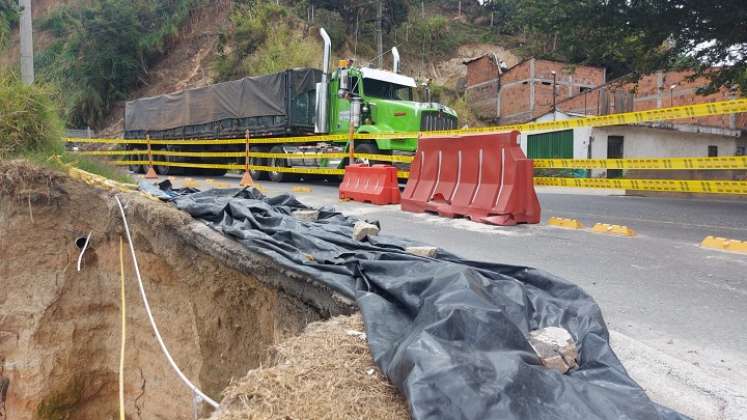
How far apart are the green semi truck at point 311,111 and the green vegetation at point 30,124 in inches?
296

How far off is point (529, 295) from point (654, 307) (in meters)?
1.05

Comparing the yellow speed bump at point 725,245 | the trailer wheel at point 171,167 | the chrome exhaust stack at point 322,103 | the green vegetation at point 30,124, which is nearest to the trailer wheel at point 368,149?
the chrome exhaust stack at point 322,103

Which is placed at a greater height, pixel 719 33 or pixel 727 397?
pixel 719 33

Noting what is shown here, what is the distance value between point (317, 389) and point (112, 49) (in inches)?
1628

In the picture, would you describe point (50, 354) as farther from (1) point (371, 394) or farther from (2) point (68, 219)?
(1) point (371, 394)

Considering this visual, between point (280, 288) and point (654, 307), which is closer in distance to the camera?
point (654, 307)

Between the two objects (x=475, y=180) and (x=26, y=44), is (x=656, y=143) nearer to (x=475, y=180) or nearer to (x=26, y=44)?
(x=475, y=180)

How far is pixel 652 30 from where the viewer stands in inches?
456

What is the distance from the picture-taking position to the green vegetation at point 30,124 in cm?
630

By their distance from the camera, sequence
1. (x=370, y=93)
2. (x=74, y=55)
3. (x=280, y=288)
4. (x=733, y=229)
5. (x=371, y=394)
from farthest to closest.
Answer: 1. (x=74, y=55)
2. (x=370, y=93)
3. (x=733, y=229)
4. (x=280, y=288)
5. (x=371, y=394)

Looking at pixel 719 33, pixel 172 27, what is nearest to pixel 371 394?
pixel 719 33

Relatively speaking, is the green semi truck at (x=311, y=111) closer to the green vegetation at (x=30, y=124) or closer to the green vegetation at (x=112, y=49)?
the green vegetation at (x=30, y=124)

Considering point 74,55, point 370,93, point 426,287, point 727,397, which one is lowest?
point 727,397

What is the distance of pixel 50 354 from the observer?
254 inches
